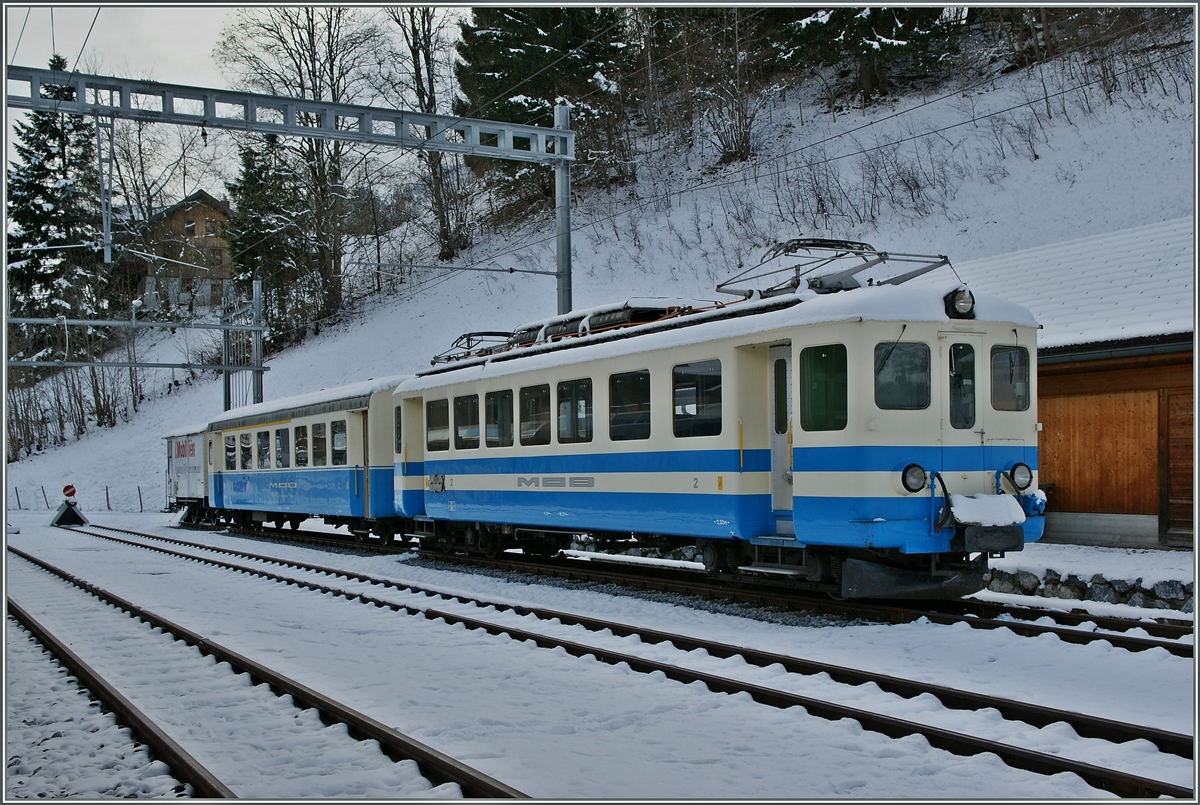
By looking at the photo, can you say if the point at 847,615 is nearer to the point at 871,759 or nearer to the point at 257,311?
the point at 871,759

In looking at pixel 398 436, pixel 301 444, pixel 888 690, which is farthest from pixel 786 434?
pixel 301 444

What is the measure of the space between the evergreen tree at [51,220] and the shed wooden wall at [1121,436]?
42.7 meters

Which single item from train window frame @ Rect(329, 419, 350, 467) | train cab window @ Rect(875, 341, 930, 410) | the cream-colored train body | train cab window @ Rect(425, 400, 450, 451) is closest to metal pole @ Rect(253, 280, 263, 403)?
train window frame @ Rect(329, 419, 350, 467)

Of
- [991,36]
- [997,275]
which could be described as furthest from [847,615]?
[991,36]

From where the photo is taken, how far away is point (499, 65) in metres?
41.0

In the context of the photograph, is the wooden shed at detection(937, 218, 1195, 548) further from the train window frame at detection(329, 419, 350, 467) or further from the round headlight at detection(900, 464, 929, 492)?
the train window frame at detection(329, 419, 350, 467)

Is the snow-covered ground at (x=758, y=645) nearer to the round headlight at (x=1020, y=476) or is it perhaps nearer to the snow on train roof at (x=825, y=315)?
the round headlight at (x=1020, y=476)

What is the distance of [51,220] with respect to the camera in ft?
163

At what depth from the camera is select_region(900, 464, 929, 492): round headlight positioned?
30.5 feet

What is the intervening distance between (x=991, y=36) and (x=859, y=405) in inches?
1319

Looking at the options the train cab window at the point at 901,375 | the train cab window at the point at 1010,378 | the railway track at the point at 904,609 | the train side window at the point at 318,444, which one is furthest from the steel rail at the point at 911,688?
the train side window at the point at 318,444

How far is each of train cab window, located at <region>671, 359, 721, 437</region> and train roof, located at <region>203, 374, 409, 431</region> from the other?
843 cm

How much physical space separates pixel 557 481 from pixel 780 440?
12.4ft

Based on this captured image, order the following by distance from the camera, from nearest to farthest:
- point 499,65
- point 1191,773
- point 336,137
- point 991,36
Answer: point 1191,773
point 336,137
point 991,36
point 499,65
